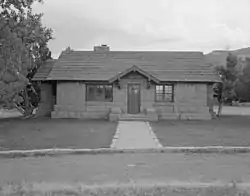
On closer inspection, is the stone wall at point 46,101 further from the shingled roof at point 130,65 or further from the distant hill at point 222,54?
the distant hill at point 222,54

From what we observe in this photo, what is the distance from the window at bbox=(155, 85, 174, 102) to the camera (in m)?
30.9

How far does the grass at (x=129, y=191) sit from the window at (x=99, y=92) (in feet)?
75.9

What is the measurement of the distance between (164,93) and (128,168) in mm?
21424

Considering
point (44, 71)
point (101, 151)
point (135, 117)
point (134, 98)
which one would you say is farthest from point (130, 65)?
point (101, 151)

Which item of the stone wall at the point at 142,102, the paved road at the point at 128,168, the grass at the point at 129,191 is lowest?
the paved road at the point at 128,168

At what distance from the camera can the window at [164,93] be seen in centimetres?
3088

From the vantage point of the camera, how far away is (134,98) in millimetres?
30547

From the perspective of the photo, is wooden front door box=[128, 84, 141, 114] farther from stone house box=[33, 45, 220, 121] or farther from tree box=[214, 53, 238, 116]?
tree box=[214, 53, 238, 116]

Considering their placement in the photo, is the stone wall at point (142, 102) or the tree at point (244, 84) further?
the tree at point (244, 84)

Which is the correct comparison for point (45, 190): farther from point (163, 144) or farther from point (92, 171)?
point (163, 144)

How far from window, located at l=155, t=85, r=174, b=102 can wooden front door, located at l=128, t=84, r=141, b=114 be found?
1.38 metres

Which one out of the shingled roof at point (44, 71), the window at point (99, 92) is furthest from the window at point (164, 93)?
the shingled roof at point (44, 71)

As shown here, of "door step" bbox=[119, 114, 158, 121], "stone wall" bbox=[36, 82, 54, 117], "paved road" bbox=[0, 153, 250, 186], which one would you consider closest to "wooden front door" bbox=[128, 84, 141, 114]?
"door step" bbox=[119, 114, 158, 121]

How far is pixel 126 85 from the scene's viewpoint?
30.5 metres
